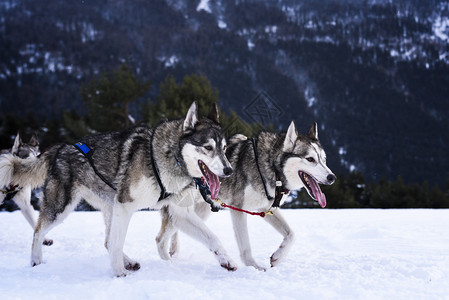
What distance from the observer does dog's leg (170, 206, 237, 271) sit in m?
3.68

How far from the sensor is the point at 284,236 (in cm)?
457

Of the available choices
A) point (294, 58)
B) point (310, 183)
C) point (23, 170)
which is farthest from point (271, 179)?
point (294, 58)

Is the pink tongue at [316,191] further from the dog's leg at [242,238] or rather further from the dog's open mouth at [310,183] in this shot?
the dog's leg at [242,238]

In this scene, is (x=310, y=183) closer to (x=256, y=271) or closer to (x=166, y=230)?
(x=256, y=271)

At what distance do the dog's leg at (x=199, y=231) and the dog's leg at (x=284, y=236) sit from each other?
Result: 2.63 ft

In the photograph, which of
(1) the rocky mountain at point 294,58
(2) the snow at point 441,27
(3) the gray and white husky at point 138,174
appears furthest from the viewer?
(2) the snow at point 441,27

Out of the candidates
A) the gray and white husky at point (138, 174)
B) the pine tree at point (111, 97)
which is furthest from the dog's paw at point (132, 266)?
the pine tree at point (111, 97)

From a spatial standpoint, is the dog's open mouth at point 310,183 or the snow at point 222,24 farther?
the snow at point 222,24

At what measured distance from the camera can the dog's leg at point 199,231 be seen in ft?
12.1

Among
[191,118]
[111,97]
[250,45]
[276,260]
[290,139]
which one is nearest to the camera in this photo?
[191,118]

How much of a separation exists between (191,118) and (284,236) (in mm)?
1744

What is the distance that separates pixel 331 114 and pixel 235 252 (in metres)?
116

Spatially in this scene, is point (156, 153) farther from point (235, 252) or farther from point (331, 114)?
point (331, 114)

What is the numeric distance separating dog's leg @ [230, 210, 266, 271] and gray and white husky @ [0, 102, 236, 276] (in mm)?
596
